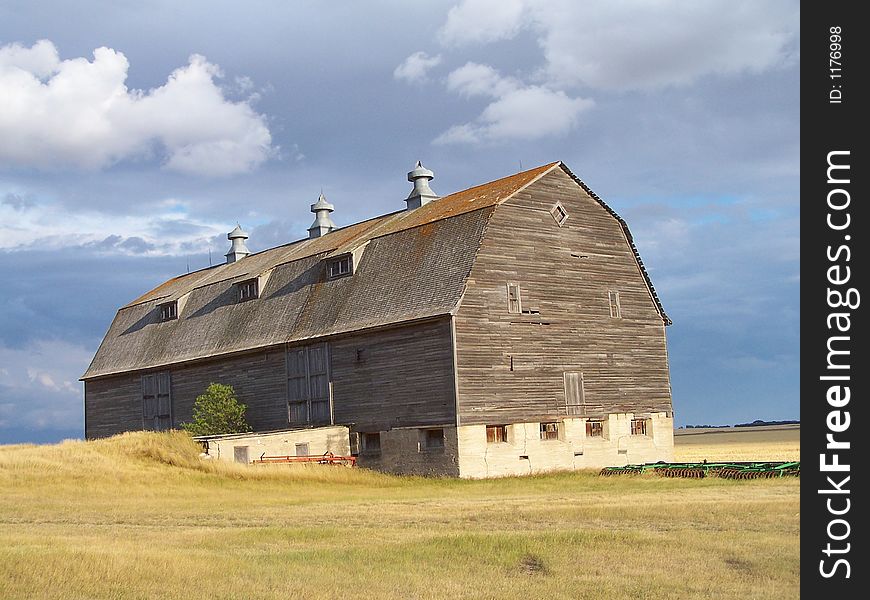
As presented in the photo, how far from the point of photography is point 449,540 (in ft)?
65.2

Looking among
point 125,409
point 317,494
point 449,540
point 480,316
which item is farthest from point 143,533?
point 125,409

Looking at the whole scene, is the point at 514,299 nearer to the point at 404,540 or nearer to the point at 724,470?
the point at 724,470

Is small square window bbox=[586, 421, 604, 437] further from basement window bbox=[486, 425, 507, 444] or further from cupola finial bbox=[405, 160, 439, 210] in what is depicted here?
cupola finial bbox=[405, 160, 439, 210]

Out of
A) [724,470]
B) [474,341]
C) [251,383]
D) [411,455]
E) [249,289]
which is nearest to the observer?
[724,470]

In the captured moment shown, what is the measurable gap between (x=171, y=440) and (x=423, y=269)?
11632 millimetres

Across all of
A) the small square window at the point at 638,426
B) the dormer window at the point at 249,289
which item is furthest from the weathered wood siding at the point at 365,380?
the small square window at the point at 638,426

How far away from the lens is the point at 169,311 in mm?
56812

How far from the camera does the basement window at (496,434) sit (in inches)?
1564

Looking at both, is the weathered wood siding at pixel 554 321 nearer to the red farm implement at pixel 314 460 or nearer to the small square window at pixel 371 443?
the small square window at pixel 371 443

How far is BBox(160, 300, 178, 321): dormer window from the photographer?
56219 mm

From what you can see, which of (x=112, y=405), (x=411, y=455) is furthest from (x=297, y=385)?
(x=112, y=405)

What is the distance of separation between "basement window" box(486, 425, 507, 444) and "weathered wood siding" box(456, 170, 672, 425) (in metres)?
0.48

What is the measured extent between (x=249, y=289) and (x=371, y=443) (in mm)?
12282

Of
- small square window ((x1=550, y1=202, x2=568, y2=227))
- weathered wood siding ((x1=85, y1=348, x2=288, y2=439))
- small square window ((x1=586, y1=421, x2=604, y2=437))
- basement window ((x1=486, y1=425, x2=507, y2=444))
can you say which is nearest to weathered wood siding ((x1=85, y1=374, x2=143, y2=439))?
weathered wood siding ((x1=85, y1=348, x2=288, y2=439))
